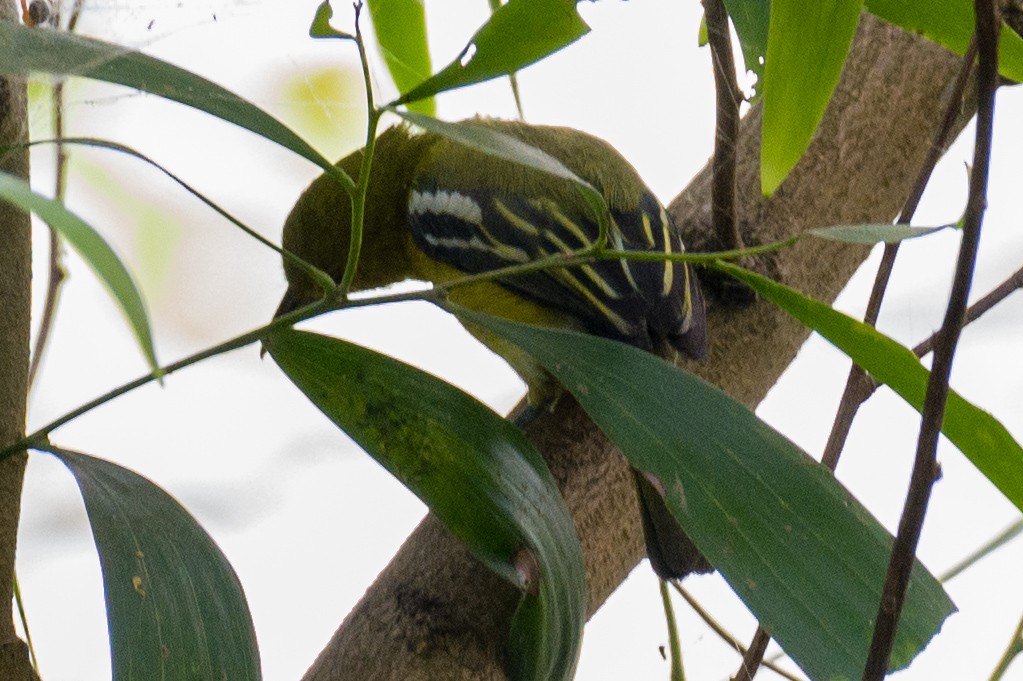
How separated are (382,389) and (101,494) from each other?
0.88 feet

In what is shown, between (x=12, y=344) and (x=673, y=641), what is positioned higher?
(x=12, y=344)

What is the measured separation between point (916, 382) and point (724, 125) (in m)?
0.47

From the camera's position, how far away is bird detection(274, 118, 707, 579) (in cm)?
155

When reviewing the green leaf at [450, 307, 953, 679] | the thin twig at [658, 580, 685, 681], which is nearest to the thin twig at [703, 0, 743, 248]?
the green leaf at [450, 307, 953, 679]

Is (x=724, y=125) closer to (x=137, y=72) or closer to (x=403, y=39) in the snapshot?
(x=403, y=39)

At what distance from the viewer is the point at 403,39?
1.48m

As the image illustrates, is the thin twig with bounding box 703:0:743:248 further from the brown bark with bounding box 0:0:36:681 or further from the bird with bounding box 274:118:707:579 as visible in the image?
the brown bark with bounding box 0:0:36:681

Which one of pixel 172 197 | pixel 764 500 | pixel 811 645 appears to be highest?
pixel 172 197

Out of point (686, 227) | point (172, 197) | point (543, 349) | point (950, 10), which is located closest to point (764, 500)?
point (543, 349)

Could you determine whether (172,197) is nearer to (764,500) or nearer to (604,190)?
(604,190)

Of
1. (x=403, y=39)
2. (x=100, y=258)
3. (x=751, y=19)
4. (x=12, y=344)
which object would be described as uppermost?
(x=403, y=39)

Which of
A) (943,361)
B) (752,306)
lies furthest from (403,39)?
(943,361)

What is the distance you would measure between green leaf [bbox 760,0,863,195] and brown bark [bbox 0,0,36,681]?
704 millimetres

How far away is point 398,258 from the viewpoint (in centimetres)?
225
